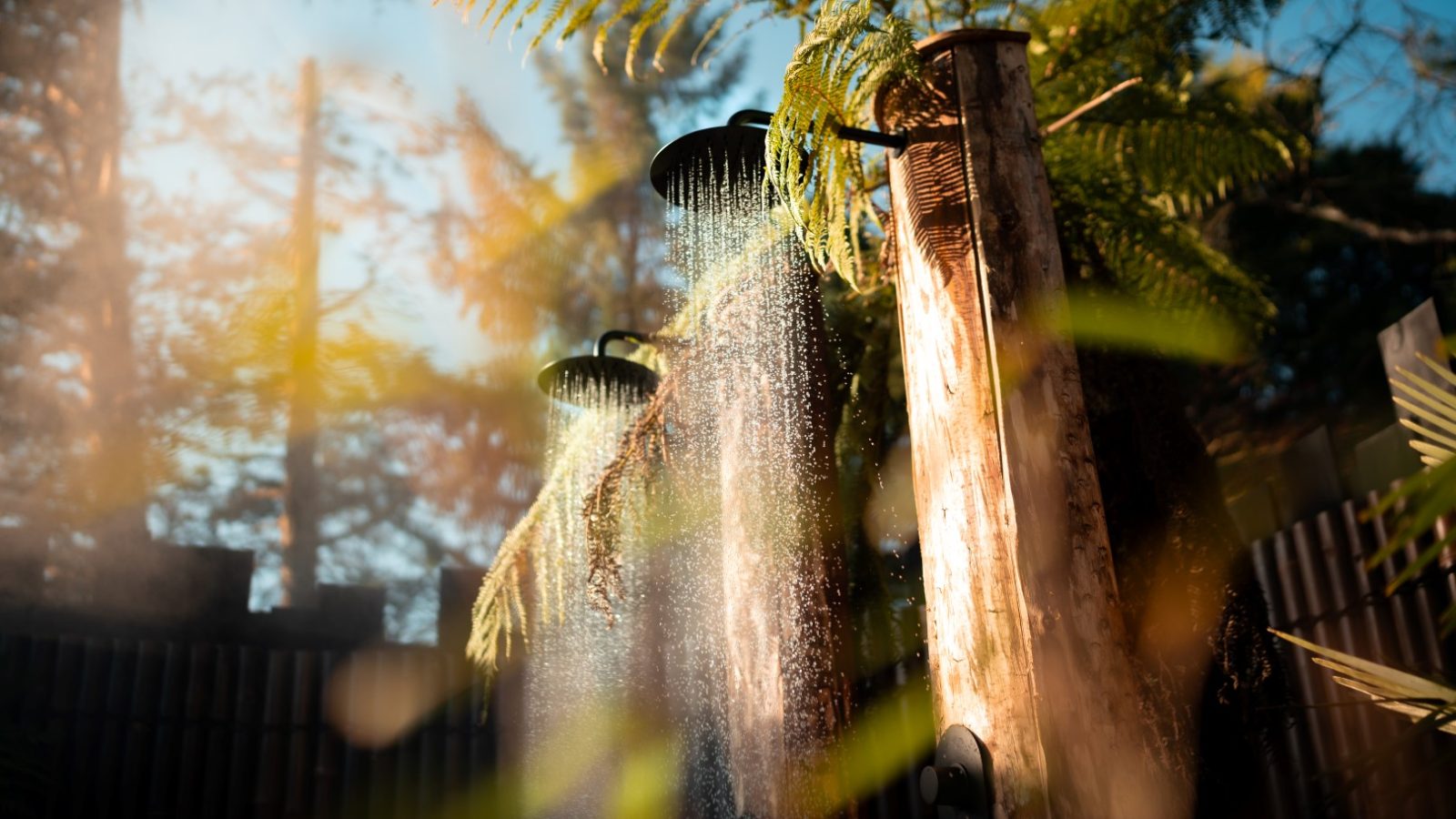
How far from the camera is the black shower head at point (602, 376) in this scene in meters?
3.37

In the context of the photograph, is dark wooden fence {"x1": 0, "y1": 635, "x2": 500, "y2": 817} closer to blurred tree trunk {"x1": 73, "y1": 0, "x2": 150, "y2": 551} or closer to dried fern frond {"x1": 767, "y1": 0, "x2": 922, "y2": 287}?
dried fern frond {"x1": 767, "y1": 0, "x2": 922, "y2": 287}

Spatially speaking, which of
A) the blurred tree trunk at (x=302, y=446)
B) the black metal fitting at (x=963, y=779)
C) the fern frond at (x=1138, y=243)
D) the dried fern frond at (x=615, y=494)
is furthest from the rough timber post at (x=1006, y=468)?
the blurred tree trunk at (x=302, y=446)

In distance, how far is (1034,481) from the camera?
5.73ft

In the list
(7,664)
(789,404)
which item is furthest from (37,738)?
(789,404)

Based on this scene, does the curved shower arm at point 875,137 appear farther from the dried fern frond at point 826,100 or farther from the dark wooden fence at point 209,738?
the dark wooden fence at point 209,738

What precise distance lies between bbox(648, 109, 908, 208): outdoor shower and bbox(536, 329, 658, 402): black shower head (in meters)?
0.92

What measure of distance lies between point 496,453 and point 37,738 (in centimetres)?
619

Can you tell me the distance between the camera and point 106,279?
397 inches

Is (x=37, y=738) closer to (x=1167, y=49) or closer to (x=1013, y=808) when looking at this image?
(x=1013, y=808)

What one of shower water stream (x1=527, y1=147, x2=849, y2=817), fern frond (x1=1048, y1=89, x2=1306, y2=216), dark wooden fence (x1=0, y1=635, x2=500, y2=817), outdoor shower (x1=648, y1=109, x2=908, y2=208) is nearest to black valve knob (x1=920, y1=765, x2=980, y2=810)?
Answer: shower water stream (x1=527, y1=147, x2=849, y2=817)

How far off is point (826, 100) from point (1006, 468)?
0.75 metres

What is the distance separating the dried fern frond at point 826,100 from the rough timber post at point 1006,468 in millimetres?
101

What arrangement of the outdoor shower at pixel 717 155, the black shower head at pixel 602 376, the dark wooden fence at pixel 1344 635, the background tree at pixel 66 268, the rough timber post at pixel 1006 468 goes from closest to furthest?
1. the rough timber post at pixel 1006 468
2. the outdoor shower at pixel 717 155
3. the dark wooden fence at pixel 1344 635
4. the black shower head at pixel 602 376
5. the background tree at pixel 66 268

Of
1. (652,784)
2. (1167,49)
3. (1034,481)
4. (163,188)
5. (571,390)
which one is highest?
(163,188)
